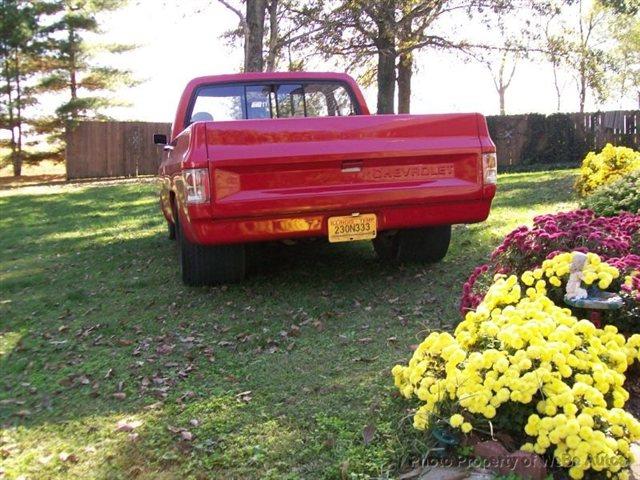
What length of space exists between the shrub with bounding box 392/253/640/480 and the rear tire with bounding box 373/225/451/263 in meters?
2.82

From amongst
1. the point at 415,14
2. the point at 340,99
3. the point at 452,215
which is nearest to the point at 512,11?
the point at 415,14

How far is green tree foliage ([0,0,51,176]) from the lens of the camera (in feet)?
84.4

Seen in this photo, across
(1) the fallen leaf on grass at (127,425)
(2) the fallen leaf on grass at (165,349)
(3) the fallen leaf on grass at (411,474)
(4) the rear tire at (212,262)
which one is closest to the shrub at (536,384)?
(3) the fallen leaf on grass at (411,474)

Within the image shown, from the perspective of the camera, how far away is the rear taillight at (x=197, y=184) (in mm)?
4488

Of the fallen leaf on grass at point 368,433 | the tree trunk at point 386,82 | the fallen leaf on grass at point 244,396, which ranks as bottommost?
the fallen leaf on grass at point 244,396

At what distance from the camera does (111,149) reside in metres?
25.4

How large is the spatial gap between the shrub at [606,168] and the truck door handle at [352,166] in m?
4.90

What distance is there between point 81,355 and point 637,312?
3485mm

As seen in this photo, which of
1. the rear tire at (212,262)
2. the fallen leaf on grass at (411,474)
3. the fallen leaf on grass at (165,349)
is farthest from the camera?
the rear tire at (212,262)

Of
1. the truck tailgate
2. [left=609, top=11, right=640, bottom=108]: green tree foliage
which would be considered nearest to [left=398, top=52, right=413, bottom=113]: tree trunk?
the truck tailgate

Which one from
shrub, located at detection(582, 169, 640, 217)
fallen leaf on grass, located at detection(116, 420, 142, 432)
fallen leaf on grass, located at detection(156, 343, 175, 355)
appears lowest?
fallen leaf on grass, located at detection(116, 420, 142, 432)

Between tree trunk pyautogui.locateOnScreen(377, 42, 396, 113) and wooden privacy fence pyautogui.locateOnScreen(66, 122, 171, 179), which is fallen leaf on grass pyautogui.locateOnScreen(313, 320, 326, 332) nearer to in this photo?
tree trunk pyautogui.locateOnScreen(377, 42, 396, 113)

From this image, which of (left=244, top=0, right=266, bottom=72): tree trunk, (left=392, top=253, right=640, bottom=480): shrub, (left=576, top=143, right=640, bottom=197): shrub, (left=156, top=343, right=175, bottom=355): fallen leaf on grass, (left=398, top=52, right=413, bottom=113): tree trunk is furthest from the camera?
(left=398, top=52, right=413, bottom=113): tree trunk

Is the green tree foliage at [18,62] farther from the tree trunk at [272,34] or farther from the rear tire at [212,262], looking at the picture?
the rear tire at [212,262]
